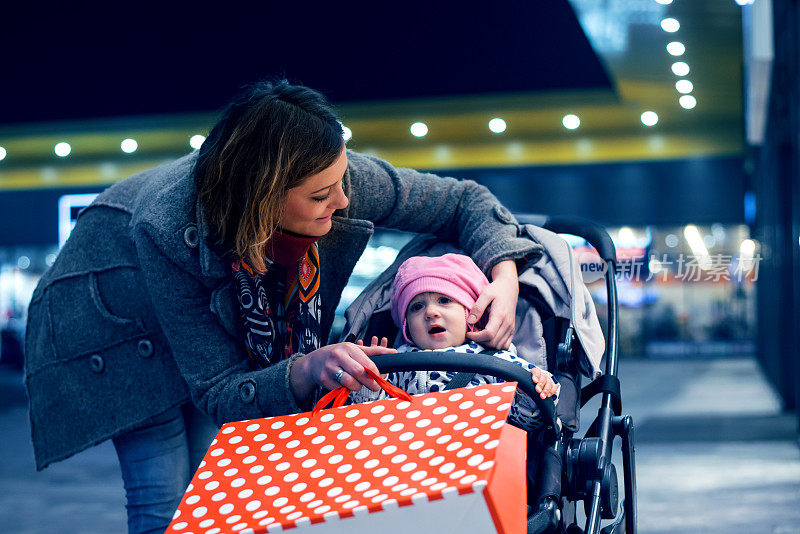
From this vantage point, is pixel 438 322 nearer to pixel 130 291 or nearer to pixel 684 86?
pixel 130 291

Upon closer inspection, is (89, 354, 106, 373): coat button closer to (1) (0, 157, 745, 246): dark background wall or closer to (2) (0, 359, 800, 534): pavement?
(2) (0, 359, 800, 534): pavement

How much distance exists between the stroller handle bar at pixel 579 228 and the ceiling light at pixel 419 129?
960 centimetres

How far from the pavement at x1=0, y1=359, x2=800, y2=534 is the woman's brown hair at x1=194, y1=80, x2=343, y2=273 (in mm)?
3063

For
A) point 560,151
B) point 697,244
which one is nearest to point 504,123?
point 560,151

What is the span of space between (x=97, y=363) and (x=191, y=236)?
0.53 meters

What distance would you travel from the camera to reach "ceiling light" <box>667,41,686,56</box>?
28.5 feet

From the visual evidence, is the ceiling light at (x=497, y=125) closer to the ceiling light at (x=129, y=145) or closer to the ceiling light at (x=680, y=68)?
the ceiling light at (x=680, y=68)

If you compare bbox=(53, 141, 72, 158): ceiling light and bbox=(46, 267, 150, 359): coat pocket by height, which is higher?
bbox=(53, 141, 72, 158): ceiling light

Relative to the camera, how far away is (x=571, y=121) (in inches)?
481

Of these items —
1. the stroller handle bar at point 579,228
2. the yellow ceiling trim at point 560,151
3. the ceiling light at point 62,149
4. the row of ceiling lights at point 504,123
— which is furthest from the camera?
the ceiling light at point 62,149

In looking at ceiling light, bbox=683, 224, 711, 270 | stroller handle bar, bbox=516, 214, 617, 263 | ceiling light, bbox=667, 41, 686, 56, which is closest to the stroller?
stroller handle bar, bbox=516, 214, 617, 263

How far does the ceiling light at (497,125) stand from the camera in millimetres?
11789

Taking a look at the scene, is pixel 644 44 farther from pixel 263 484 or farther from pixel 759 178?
pixel 263 484

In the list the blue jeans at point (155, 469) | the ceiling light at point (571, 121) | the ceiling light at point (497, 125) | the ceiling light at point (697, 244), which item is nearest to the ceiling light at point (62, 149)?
the ceiling light at point (497, 125)
